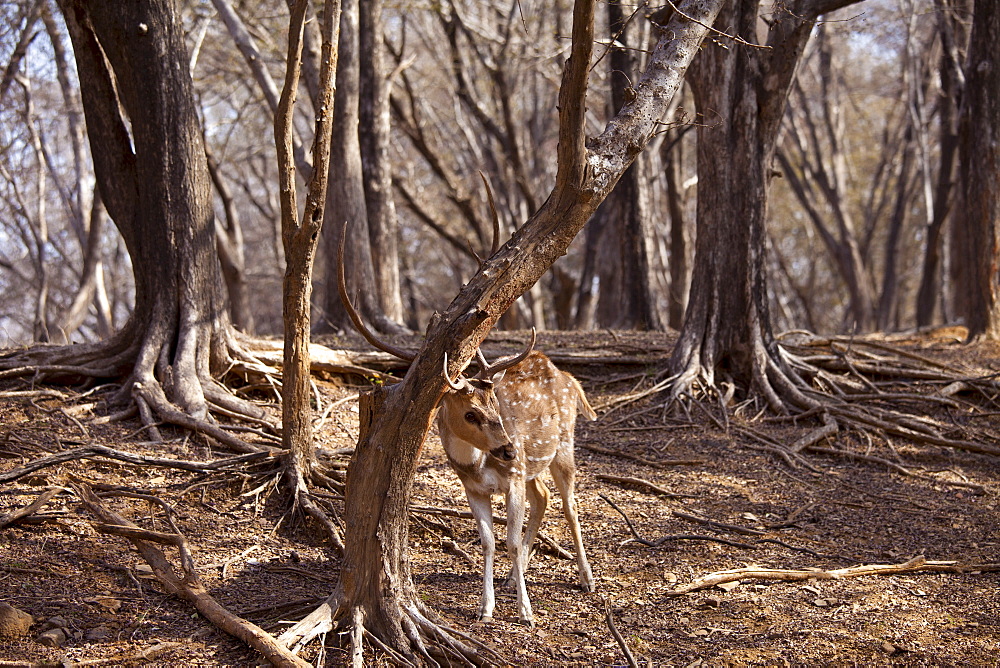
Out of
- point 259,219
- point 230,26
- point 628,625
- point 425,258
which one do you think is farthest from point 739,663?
point 259,219

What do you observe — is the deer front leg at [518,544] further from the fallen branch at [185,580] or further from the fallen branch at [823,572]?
the fallen branch at [185,580]

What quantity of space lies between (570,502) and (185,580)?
7.99ft

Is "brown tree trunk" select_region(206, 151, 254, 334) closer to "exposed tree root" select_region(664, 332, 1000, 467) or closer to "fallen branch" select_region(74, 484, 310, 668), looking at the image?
"exposed tree root" select_region(664, 332, 1000, 467)

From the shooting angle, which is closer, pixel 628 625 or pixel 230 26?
pixel 628 625

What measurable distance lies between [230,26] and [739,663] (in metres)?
8.93

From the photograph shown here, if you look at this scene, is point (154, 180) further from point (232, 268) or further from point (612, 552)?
point (232, 268)

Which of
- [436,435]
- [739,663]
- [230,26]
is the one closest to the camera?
[739,663]

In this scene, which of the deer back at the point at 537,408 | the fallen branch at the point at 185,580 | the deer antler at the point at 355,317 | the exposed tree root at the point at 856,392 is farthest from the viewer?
the exposed tree root at the point at 856,392

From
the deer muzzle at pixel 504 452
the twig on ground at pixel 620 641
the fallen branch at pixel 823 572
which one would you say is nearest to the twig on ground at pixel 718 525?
the fallen branch at pixel 823 572

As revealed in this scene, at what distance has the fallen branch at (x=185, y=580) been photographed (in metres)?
4.50

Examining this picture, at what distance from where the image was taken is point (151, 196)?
7918 millimetres

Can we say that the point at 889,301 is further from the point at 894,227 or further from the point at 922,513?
the point at 922,513

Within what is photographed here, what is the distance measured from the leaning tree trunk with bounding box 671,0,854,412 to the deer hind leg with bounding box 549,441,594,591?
11.4 ft

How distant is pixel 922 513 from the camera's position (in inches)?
299
